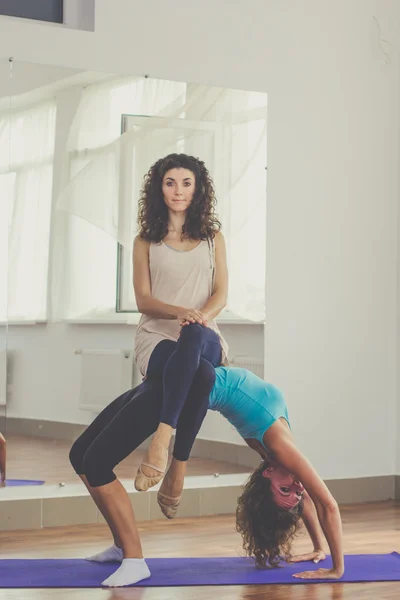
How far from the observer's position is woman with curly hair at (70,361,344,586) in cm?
348

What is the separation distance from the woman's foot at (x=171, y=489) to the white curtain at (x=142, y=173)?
1.33 m

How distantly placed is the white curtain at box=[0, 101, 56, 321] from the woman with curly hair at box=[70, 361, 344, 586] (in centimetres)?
98

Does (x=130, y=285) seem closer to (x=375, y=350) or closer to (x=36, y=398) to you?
(x=36, y=398)

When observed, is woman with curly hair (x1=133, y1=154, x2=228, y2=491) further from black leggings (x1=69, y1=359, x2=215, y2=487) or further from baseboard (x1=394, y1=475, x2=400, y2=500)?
baseboard (x1=394, y1=475, x2=400, y2=500)

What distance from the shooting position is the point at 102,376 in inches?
185

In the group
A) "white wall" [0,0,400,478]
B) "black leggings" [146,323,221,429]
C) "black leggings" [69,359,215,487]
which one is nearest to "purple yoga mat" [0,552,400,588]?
"black leggings" [69,359,215,487]

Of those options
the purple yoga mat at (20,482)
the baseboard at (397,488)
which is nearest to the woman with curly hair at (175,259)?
the purple yoga mat at (20,482)

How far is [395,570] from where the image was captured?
365cm

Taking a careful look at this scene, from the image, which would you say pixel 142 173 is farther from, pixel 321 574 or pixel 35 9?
pixel 321 574

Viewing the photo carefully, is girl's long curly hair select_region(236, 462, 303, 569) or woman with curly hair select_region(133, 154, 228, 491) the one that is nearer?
girl's long curly hair select_region(236, 462, 303, 569)

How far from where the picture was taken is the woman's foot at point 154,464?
10.8 feet

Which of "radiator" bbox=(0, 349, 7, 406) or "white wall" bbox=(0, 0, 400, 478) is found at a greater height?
"white wall" bbox=(0, 0, 400, 478)

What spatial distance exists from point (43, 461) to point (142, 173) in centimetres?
146

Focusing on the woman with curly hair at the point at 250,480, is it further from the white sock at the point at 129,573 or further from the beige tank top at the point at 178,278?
the beige tank top at the point at 178,278
